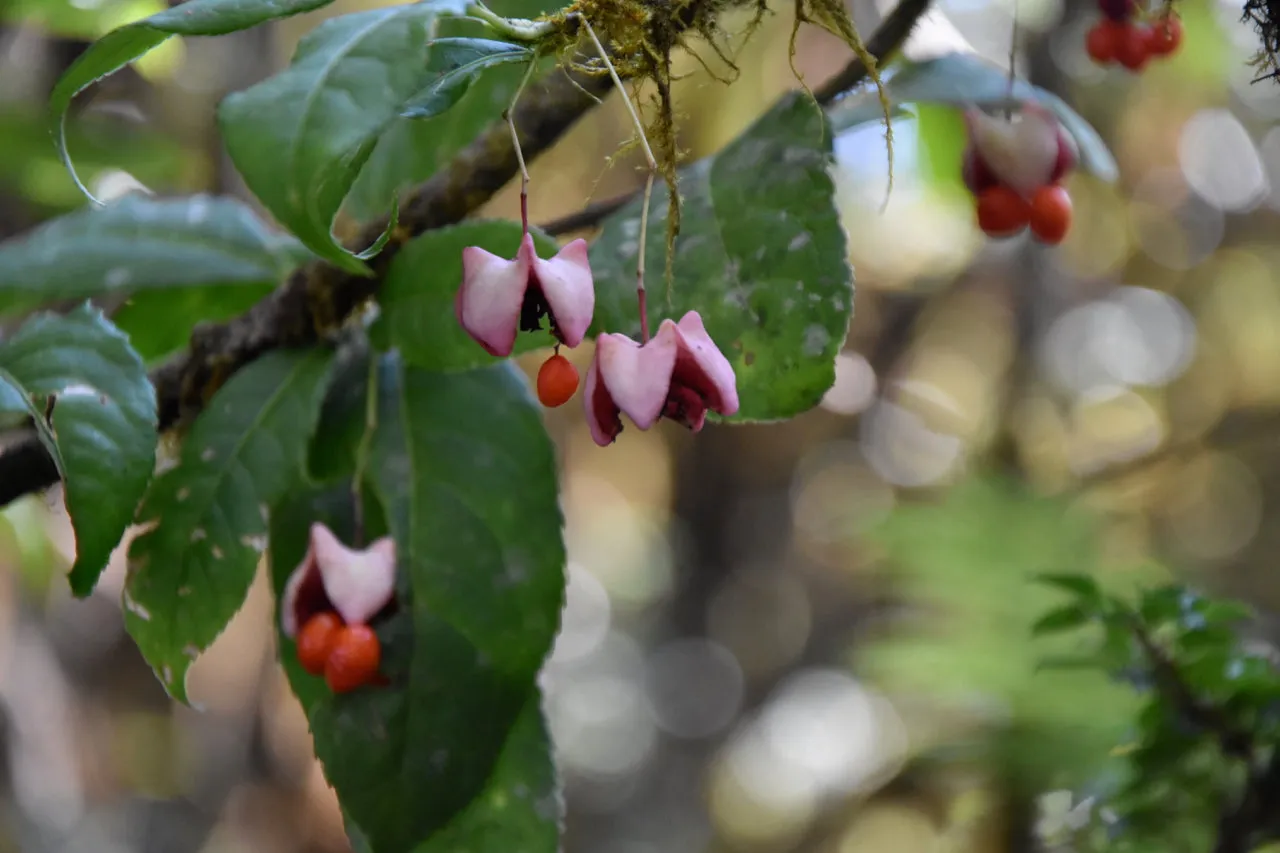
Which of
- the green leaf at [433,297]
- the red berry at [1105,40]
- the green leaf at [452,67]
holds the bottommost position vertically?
the green leaf at [433,297]

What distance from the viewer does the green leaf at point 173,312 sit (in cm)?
59

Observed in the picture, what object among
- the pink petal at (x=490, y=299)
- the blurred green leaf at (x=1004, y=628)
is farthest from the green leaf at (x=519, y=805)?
the blurred green leaf at (x=1004, y=628)

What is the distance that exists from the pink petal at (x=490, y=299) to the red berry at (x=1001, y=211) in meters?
0.32

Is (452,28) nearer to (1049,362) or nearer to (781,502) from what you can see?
(1049,362)

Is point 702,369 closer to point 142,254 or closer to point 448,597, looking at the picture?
point 448,597

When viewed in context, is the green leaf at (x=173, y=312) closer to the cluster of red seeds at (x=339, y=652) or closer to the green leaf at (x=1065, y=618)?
the cluster of red seeds at (x=339, y=652)

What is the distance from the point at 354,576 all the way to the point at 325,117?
22cm

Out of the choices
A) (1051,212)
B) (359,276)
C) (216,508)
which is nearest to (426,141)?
(359,276)

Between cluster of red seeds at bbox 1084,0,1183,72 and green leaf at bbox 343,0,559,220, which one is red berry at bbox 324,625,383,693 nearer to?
green leaf at bbox 343,0,559,220

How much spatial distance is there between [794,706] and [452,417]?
1.61 metres

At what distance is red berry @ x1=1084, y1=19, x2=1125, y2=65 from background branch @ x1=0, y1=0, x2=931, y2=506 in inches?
5.9

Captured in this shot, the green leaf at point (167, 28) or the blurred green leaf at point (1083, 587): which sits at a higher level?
the green leaf at point (167, 28)

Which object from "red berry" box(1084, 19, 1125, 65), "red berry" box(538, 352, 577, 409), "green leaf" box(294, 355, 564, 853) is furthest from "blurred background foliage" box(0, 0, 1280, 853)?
"red berry" box(538, 352, 577, 409)

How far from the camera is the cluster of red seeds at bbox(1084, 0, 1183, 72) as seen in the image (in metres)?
0.56
